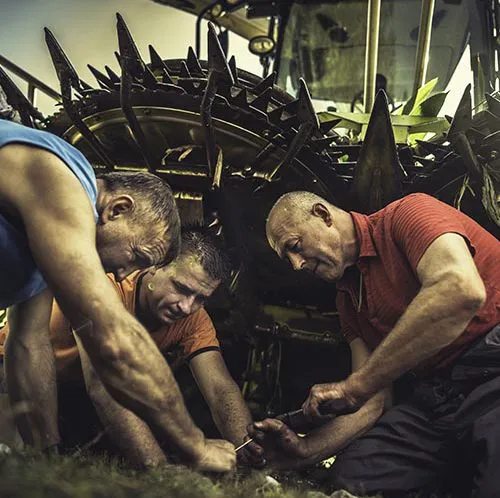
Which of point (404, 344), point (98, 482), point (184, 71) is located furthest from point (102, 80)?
point (98, 482)

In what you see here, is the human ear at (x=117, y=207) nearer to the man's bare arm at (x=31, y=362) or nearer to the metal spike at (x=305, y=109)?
the man's bare arm at (x=31, y=362)

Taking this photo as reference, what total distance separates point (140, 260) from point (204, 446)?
276 mm

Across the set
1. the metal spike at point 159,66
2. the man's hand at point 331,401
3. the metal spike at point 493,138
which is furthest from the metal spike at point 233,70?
the man's hand at point 331,401

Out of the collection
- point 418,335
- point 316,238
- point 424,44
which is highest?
point 424,44

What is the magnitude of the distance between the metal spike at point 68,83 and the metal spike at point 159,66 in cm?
13

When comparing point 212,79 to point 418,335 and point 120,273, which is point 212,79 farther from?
point 418,335

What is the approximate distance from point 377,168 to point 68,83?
1.82 feet

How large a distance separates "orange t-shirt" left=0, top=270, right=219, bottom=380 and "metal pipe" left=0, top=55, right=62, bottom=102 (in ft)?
1.42

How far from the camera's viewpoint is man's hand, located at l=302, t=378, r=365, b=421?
1.04m

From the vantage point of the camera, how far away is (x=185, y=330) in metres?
1.18

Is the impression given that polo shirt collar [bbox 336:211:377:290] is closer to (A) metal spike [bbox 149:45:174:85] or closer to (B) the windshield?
(A) metal spike [bbox 149:45:174:85]

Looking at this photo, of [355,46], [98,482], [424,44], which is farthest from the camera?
[355,46]

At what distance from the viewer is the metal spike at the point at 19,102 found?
1218mm

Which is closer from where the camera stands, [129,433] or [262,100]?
[129,433]
